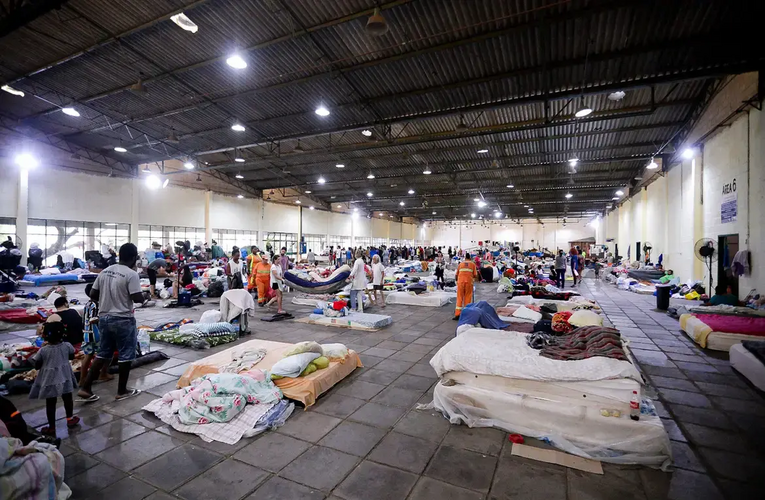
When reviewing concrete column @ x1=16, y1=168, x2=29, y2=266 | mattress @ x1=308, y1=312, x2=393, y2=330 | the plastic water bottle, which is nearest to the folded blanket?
the plastic water bottle

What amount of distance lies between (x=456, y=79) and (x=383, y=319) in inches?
246

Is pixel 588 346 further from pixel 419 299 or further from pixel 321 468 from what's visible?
pixel 419 299

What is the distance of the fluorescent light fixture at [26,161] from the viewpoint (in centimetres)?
1387

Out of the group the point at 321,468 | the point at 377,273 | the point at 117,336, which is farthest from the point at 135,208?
the point at 321,468

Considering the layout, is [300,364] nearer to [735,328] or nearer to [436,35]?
[436,35]

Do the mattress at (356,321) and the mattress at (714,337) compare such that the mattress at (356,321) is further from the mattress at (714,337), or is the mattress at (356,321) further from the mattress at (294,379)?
the mattress at (714,337)

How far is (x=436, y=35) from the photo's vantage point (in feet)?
21.7

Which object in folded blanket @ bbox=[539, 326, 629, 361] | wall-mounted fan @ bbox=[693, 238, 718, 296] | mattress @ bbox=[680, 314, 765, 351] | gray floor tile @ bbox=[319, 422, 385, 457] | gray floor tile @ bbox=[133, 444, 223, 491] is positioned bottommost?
gray floor tile @ bbox=[133, 444, 223, 491]

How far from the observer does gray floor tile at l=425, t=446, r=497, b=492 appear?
8.11 ft

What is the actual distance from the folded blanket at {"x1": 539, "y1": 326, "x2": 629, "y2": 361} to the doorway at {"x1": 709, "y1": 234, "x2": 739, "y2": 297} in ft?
23.9

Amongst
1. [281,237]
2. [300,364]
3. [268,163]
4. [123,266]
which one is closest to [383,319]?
[300,364]

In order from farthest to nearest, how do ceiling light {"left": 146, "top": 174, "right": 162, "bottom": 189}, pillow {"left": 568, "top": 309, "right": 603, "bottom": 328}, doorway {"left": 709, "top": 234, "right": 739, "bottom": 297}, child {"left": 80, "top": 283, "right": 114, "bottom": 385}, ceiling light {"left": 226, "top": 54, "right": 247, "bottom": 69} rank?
ceiling light {"left": 146, "top": 174, "right": 162, "bottom": 189} → doorway {"left": 709, "top": 234, "right": 739, "bottom": 297} → ceiling light {"left": 226, "top": 54, "right": 247, "bottom": 69} → pillow {"left": 568, "top": 309, "right": 603, "bottom": 328} → child {"left": 80, "top": 283, "right": 114, "bottom": 385}

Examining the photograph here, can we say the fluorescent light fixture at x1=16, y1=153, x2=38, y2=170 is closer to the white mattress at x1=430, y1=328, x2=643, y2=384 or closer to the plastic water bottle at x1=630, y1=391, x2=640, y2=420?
the white mattress at x1=430, y1=328, x2=643, y2=384

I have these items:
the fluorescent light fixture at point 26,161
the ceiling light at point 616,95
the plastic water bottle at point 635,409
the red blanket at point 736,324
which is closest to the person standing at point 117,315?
the plastic water bottle at point 635,409
